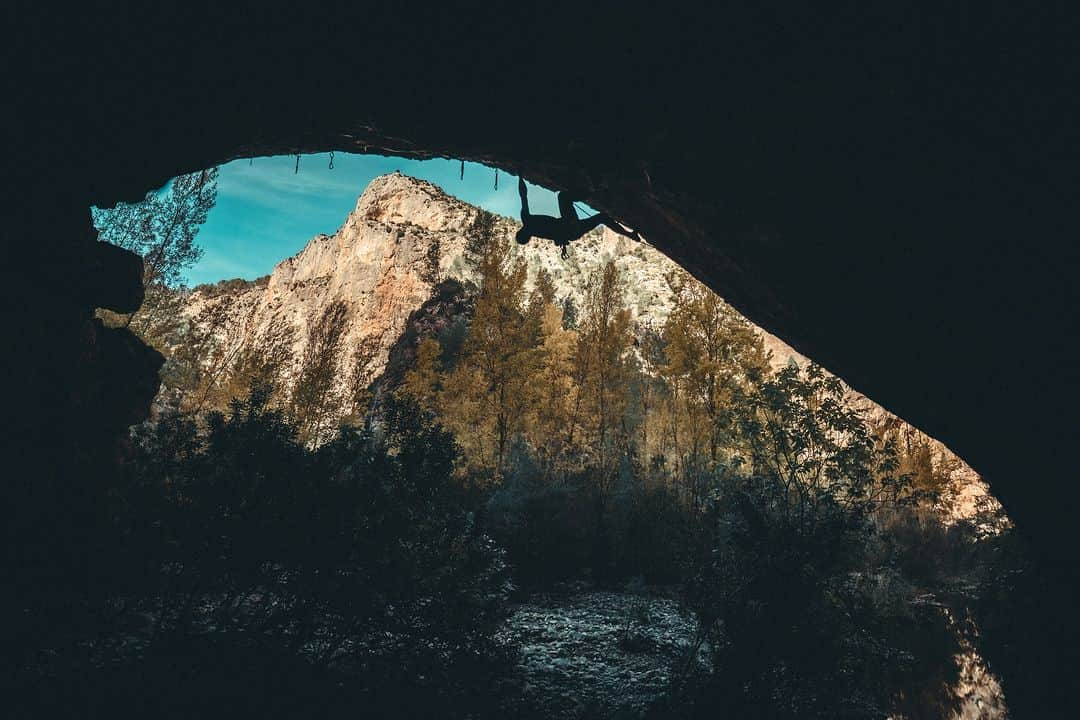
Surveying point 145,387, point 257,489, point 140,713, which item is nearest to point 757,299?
point 257,489

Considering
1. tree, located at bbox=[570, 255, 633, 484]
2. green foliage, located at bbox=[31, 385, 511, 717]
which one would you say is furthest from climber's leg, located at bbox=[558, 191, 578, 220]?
tree, located at bbox=[570, 255, 633, 484]

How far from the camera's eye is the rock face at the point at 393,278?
42750 mm

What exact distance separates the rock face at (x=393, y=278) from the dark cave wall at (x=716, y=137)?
99.4ft

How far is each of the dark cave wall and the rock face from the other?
99.4 ft

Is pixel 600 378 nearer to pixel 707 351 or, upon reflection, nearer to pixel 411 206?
pixel 707 351

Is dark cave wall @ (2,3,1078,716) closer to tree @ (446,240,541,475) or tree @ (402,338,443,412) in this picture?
tree @ (446,240,541,475)

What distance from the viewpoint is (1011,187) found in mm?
4098

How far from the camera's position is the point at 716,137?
197 inches

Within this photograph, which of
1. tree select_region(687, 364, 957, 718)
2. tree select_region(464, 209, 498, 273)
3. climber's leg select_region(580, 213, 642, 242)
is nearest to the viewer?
tree select_region(687, 364, 957, 718)

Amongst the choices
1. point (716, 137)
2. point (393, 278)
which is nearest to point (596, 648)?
point (716, 137)

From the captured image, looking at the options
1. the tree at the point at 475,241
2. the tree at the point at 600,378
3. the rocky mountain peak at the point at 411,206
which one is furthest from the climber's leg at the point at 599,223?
the rocky mountain peak at the point at 411,206

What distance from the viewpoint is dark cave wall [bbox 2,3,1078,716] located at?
4047 mm

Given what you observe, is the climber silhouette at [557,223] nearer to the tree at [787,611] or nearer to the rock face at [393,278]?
the tree at [787,611]

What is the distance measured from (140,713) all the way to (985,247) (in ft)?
25.7
